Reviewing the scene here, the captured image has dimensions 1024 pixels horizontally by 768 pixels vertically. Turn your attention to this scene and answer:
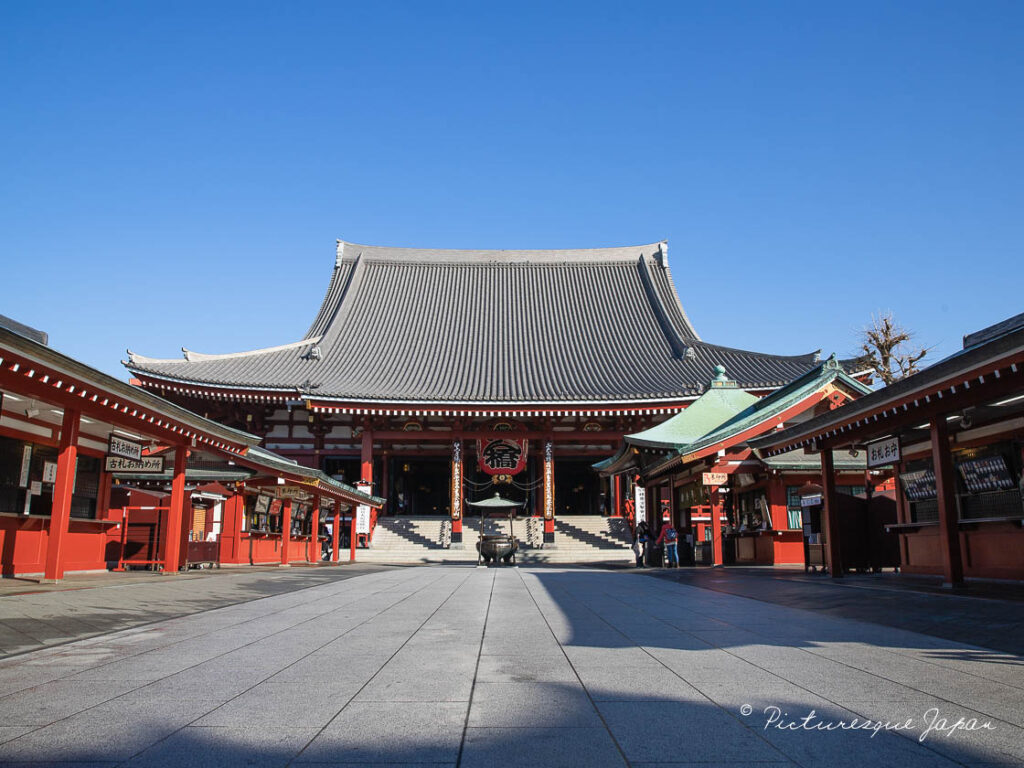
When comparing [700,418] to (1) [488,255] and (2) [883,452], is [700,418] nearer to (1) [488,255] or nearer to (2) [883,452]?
(2) [883,452]

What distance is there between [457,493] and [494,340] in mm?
9402

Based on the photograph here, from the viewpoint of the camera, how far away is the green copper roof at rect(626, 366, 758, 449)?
66.1 ft

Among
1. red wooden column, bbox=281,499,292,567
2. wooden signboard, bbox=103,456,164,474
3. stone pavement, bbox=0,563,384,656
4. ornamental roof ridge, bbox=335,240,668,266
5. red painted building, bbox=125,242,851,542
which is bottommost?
stone pavement, bbox=0,563,384,656

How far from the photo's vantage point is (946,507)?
10320 millimetres

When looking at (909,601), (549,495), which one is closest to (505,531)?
(549,495)

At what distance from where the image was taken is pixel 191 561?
1678 centimetres

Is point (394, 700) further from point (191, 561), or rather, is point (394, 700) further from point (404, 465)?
point (404, 465)

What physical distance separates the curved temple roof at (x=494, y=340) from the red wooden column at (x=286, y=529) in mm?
6645

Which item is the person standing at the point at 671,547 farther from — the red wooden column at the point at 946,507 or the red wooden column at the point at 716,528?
the red wooden column at the point at 946,507

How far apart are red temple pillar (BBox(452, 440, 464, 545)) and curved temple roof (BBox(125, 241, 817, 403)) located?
2.30 metres

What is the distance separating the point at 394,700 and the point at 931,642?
4.41 m

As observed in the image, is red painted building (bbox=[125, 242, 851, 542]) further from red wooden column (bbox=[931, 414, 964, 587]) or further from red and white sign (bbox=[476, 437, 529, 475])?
red wooden column (bbox=[931, 414, 964, 587])

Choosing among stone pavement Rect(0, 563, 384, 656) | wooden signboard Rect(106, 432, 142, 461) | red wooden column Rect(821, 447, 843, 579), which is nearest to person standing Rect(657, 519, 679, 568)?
red wooden column Rect(821, 447, 843, 579)

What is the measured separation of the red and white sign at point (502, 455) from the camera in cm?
2986
